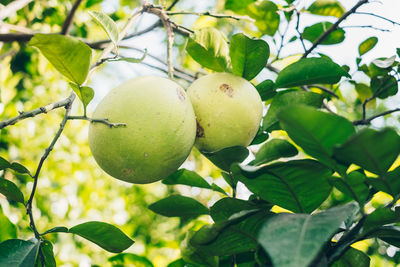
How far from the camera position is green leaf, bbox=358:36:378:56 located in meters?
1.50

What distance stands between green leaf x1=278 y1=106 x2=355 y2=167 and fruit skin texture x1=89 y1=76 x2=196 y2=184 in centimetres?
31

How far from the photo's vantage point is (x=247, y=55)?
95cm

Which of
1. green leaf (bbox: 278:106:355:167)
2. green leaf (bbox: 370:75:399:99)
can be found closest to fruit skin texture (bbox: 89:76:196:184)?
green leaf (bbox: 278:106:355:167)

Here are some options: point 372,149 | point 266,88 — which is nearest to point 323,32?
point 266,88

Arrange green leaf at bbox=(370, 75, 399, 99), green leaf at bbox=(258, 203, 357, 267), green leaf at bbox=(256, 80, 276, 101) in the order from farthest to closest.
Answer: green leaf at bbox=(370, 75, 399, 99) < green leaf at bbox=(256, 80, 276, 101) < green leaf at bbox=(258, 203, 357, 267)

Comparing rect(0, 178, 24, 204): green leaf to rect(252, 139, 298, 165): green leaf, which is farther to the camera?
rect(0, 178, 24, 204): green leaf

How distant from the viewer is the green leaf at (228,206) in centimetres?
75

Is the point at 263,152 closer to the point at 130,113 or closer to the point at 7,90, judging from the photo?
the point at 130,113

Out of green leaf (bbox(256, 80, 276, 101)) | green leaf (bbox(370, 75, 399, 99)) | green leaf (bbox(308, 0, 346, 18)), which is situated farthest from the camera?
green leaf (bbox(308, 0, 346, 18))

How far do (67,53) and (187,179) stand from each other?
0.48m

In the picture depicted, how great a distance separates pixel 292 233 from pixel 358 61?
3.94 ft

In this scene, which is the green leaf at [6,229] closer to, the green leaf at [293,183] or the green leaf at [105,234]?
the green leaf at [105,234]

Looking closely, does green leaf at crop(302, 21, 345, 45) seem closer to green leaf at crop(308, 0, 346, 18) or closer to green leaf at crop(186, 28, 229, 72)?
green leaf at crop(308, 0, 346, 18)

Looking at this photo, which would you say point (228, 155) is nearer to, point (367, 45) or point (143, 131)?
point (143, 131)
